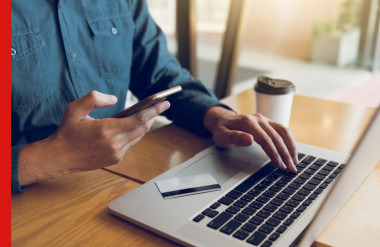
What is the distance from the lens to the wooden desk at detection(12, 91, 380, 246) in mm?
649

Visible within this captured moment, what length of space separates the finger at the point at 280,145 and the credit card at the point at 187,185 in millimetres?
165

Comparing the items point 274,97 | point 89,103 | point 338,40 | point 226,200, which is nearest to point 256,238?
point 226,200

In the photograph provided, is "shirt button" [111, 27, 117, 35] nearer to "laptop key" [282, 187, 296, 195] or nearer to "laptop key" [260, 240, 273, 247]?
"laptop key" [282, 187, 296, 195]

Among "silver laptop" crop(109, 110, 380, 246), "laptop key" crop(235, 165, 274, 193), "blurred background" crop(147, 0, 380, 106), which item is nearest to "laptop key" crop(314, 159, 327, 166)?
"silver laptop" crop(109, 110, 380, 246)

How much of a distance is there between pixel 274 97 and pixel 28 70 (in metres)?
0.65

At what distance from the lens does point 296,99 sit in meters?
1.41

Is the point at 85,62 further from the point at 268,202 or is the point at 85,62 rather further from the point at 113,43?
the point at 268,202

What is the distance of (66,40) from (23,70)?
6.2 inches

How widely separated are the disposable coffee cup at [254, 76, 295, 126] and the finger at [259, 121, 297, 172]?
0.47 feet

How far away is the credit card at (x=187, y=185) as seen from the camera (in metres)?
0.75

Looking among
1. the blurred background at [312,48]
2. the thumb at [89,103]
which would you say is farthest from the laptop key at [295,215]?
the blurred background at [312,48]

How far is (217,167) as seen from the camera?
2.87 ft

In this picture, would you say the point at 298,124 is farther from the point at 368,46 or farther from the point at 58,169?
the point at 368,46

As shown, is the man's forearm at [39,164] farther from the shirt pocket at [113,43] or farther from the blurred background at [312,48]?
the blurred background at [312,48]
